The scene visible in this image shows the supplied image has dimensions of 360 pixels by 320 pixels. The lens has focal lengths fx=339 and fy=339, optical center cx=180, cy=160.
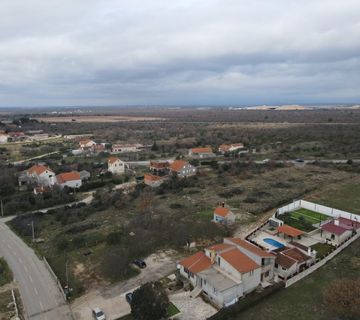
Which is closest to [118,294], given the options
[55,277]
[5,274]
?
[55,277]

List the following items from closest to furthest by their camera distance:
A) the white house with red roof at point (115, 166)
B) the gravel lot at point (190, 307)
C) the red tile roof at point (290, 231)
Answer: the gravel lot at point (190, 307)
the red tile roof at point (290, 231)
the white house with red roof at point (115, 166)

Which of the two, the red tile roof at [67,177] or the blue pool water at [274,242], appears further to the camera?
the red tile roof at [67,177]

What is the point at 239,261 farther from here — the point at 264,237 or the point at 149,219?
the point at 149,219

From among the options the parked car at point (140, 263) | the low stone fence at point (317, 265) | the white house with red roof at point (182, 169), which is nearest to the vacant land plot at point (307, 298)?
the low stone fence at point (317, 265)

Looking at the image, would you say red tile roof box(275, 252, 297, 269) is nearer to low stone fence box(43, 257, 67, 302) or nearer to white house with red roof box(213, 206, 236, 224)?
white house with red roof box(213, 206, 236, 224)

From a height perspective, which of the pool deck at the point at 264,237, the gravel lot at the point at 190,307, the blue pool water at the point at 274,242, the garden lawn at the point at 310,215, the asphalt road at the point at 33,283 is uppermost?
the garden lawn at the point at 310,215

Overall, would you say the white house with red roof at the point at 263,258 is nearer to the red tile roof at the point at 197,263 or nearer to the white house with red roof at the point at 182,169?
the red tile roof at the point at 197,263

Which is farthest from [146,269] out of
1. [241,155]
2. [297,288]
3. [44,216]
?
[241,155]
